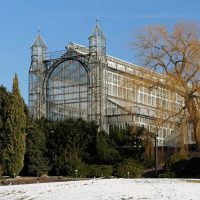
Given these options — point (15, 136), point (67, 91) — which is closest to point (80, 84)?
point (67, 91)

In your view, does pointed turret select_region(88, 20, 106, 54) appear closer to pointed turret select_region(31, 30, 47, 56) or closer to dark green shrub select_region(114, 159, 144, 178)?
pointed turret select_region(31, 30, 47, 56)

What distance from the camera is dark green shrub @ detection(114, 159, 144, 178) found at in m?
39.1

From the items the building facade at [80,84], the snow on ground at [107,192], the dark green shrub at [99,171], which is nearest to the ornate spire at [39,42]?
the building facade at [80,84]

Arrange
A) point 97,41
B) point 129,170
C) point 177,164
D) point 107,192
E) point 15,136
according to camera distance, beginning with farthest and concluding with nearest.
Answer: point 97,41 < point 129,170 < point 177,164 < point 15,136 < point 107,192

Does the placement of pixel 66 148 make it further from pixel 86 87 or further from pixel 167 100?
pixel 86 87

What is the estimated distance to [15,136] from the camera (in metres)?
35.8

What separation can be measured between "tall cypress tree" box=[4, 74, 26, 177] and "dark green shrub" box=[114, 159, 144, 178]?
825 cm

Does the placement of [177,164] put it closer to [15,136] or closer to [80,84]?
[15,136]

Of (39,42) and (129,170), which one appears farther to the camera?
(39,42)

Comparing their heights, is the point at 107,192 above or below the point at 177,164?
below

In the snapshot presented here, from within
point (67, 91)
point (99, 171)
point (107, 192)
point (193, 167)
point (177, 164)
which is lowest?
point (107, 192)

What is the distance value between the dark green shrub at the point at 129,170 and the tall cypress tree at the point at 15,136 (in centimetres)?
825

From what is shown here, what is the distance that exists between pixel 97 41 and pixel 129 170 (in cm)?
2650

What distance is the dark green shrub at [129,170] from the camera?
39.1 metres
